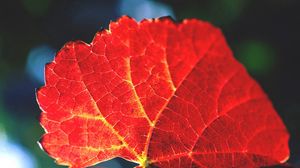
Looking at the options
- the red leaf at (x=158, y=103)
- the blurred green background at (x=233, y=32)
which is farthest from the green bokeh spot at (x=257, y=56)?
the red leaf at (x=158, y=103)

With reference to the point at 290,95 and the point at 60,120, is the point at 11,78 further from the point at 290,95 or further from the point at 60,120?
the point at 60,120

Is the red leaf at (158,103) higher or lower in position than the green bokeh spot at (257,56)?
higher

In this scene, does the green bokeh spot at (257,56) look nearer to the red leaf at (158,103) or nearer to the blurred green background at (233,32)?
the blurred green background at (233,32)

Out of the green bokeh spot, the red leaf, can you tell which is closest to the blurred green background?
the green bokeh spot

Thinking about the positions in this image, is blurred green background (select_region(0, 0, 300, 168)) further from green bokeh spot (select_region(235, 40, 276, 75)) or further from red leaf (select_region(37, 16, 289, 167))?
red leaf (select_region(37, 16, 289, 167))

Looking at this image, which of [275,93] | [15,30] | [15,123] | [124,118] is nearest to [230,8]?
[275,93]
